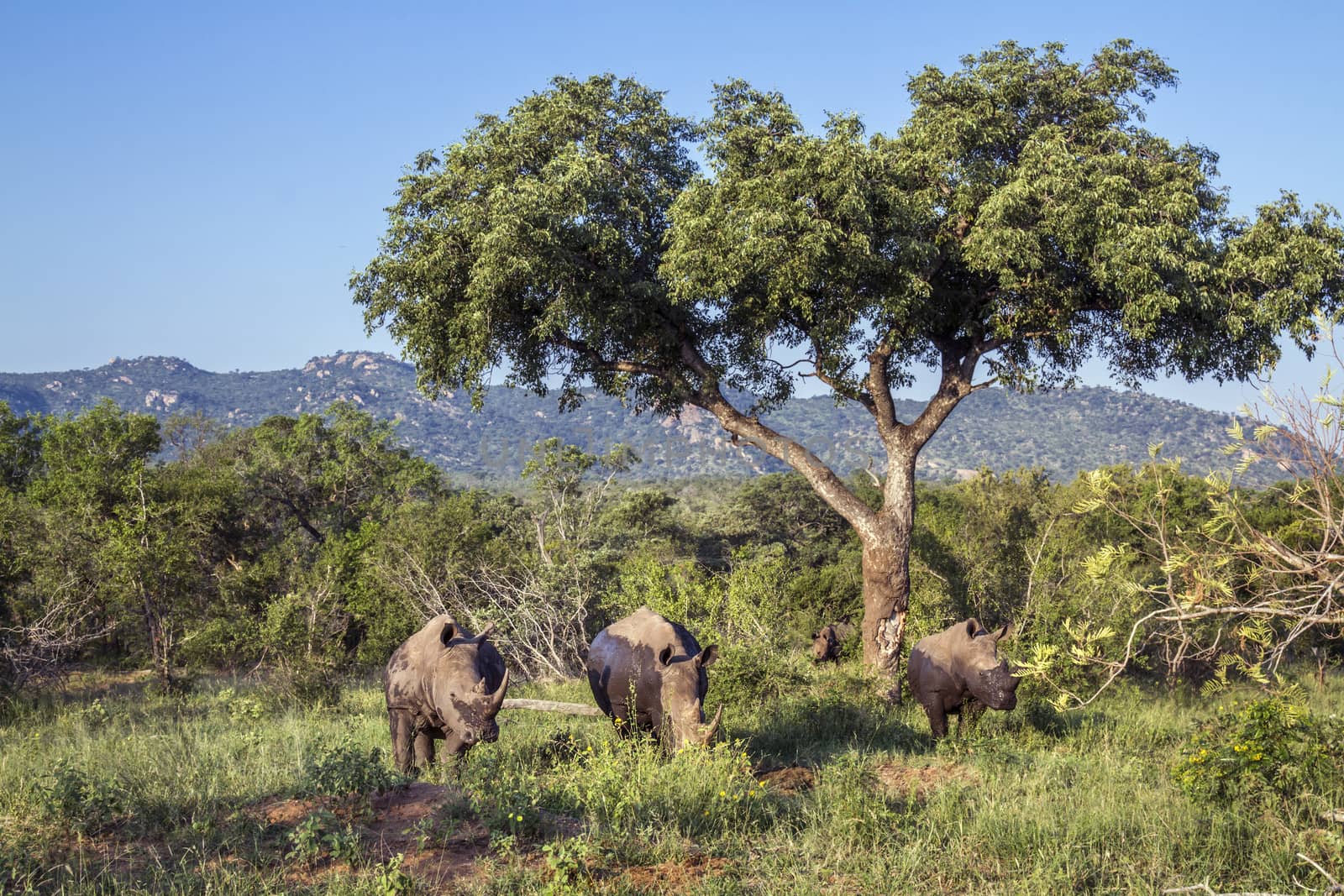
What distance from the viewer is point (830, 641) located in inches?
867

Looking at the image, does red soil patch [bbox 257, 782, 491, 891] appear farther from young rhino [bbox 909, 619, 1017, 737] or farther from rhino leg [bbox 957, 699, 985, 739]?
rhino leg [bbox 957, 699, 985, 739]

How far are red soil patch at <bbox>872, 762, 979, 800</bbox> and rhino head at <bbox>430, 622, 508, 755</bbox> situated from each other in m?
3.70

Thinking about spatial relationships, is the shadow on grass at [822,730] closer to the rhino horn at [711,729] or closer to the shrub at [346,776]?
the rhino horn at [711,729]

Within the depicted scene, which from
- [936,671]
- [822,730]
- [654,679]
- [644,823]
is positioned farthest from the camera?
[822,730]

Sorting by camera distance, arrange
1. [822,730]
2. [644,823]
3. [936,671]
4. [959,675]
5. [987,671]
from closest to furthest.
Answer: [644,823]
[987,671]
[959,675]
[936,671]
[822,730]

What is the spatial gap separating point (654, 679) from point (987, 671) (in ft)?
13.6

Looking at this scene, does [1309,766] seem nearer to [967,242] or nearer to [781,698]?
[781,698]

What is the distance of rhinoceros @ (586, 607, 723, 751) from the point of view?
9.62 metres

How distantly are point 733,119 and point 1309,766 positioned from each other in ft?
37.6

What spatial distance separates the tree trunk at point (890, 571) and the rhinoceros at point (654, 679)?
5350 millimetres

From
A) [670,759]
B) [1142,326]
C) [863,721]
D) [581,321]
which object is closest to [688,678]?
[670,759]

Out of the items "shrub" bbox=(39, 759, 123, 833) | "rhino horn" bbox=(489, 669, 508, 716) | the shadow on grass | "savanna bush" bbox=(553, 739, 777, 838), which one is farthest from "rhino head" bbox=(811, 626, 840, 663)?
"shrub" bbox=(39, 759, 123, 833)

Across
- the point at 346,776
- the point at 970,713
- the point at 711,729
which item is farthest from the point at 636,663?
the point at 970,713

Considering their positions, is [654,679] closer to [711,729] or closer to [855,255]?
[711,729]
